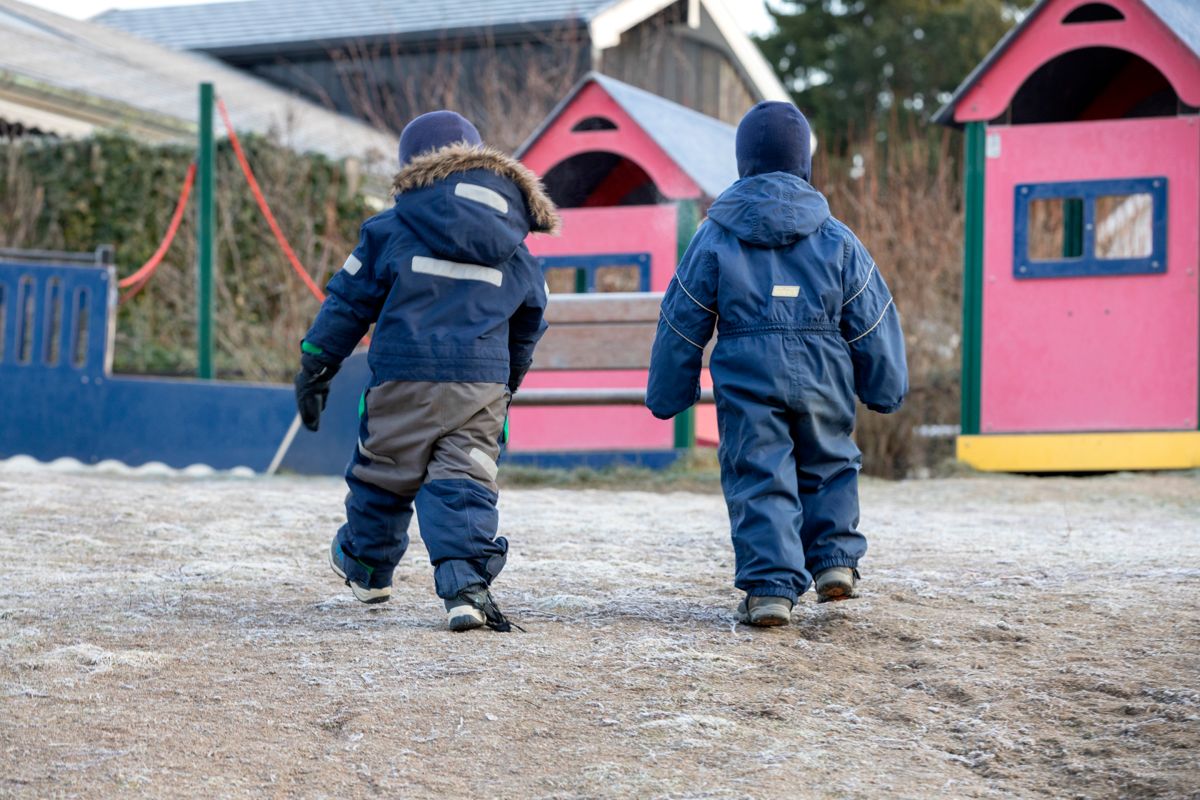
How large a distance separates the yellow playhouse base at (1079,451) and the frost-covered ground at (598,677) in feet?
8.72

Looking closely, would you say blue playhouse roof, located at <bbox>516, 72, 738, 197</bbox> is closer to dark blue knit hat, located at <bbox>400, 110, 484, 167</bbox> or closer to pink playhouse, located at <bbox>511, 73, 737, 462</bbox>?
pink playhouse, located at <bbox>511, 73, 737, 462</bbox>

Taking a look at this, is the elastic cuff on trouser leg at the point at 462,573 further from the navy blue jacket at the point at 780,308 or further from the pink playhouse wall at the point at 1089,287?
the pink playhouse wall at the point at 1089,287

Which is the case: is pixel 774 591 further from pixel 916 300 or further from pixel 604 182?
pixel 916 300

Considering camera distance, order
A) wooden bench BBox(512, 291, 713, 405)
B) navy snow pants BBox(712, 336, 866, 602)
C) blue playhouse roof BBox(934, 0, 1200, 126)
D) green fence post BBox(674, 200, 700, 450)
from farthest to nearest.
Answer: green fence post BBox(674, 200, 700, 450)
wooden bench BBox(512, 291, 713, 405)
blue playhouse roof BBox(934, 0, 1200, 126)
navy snow pants BBox(712, 336, 866, 602)

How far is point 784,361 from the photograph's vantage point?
3.56 metres

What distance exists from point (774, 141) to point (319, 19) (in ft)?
60.5

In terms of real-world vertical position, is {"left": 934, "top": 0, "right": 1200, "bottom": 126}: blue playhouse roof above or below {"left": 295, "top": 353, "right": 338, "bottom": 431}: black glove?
above

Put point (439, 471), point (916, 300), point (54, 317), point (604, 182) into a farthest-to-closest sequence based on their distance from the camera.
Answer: point (916, 300) < point (604, 182) < point (54, 317) < point (439, 471)

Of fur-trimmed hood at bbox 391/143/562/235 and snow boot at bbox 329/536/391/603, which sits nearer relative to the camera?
fur-trimmed hood at bbox 391/143/562/235

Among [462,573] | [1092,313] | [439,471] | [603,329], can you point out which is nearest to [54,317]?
[603,329]

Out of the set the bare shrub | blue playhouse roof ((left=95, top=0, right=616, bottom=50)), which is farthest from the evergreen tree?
the bare shrub

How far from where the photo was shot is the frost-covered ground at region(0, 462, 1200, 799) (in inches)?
96.7

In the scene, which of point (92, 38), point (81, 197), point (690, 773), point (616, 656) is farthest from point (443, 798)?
point (92, 38)

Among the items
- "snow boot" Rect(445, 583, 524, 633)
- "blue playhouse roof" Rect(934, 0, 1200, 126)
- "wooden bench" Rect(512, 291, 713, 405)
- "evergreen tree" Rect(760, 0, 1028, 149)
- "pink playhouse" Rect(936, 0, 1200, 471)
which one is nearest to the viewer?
"snow boot" Rect(445, 583, 524, 633)
